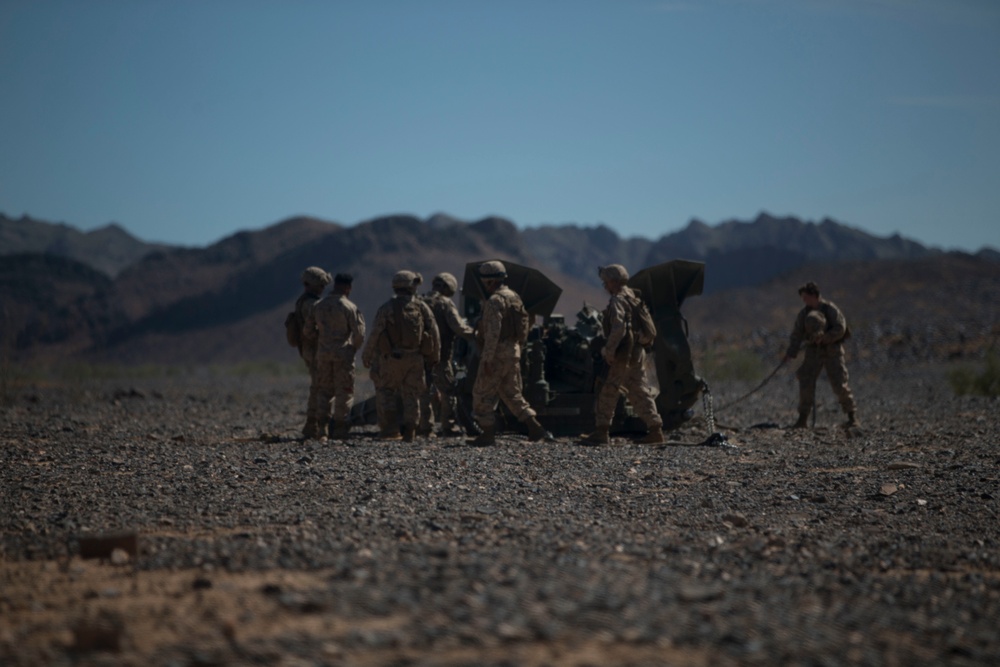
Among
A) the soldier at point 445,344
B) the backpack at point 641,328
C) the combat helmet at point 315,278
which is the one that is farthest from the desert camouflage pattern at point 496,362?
the combat helmet at point 315,278

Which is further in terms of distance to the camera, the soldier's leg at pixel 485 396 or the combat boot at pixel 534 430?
the combat boot at pixel 534 430

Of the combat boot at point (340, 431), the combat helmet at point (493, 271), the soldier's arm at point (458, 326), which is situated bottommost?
the combat boot at point (340, 431)

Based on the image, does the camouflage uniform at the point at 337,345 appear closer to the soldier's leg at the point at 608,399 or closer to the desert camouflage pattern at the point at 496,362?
the desert camouflage pattern at the point at 496,362

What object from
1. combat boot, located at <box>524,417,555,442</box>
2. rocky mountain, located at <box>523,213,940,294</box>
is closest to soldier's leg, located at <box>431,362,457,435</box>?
combat boot, located at <box>524,417,555,442</box>

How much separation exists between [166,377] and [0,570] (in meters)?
45.7

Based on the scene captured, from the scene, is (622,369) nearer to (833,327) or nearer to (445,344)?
(445,344)

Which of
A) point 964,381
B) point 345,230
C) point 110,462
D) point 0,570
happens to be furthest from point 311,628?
point 345,230

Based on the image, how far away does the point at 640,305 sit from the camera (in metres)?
14.5

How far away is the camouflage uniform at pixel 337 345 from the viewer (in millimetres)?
14648

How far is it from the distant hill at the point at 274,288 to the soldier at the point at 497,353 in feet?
139

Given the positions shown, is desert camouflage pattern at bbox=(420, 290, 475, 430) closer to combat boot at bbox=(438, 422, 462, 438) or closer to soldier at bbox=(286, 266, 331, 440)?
combat boot at bbox=(438, 422, 462, 438)

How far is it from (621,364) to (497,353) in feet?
5.12

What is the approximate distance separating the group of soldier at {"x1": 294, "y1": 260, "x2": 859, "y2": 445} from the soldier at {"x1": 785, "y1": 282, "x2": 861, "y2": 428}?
3.23m

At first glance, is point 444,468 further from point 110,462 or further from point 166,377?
point 166,377
